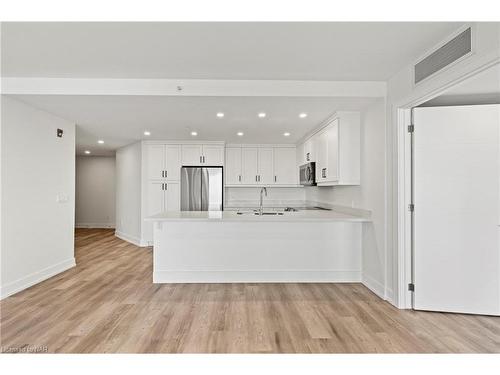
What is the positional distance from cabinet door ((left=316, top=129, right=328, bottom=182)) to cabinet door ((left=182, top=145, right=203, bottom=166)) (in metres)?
2.61

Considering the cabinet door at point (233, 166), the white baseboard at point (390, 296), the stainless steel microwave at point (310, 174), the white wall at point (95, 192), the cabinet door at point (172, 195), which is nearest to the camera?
the white baseboard at point (390, 296)

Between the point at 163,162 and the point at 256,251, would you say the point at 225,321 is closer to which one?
the point at 256,251

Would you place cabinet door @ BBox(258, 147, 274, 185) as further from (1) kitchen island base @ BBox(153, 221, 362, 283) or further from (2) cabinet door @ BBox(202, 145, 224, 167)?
(1) kitchen island base @ BBox(153, 221, 362, 283)

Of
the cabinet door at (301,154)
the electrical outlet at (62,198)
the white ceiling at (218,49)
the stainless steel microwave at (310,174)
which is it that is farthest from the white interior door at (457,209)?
the electrical outlet at (62,198)

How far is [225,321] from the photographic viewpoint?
2.75 metres

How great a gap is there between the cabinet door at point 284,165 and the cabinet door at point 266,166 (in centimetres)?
9

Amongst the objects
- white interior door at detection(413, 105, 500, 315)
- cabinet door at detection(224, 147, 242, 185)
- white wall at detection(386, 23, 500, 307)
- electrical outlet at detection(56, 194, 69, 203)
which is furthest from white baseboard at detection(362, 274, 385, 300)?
electrical outlet at detection(56, 194, 69, 203)

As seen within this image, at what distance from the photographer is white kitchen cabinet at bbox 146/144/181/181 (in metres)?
6.45

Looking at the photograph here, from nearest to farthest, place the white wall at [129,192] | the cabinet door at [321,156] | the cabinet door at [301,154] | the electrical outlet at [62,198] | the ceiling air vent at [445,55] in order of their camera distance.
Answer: the ceiling air vent at [445,55] < the electrical outlet at [62,198] < the cabinet door at [321,156] < the cabinet door at [301,154] < the white wall at [129,192]

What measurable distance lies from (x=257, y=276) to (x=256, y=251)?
0.32m

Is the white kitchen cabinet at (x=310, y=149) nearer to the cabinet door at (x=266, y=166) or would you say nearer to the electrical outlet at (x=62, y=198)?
the cabinet door at (x=266, y=166)

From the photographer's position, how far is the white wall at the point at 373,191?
3.47 metres

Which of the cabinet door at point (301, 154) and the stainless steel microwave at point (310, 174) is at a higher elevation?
the cabinet door at point (301, 154)
